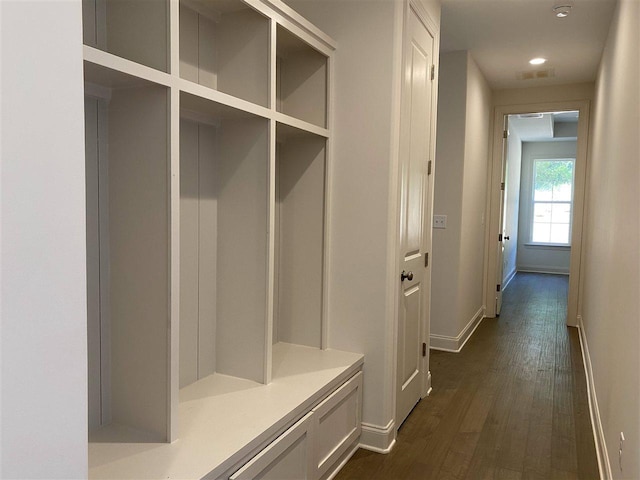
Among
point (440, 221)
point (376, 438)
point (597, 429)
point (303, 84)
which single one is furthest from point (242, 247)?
point (440, 221)

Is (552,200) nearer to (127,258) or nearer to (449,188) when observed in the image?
(449,188)

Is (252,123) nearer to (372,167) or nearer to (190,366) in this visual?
(372,167)

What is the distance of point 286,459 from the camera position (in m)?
1.85

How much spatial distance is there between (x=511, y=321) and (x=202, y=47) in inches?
181

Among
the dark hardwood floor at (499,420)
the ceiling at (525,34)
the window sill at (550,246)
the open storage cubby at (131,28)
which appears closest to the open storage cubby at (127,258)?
the open storage cubby at (131,28)

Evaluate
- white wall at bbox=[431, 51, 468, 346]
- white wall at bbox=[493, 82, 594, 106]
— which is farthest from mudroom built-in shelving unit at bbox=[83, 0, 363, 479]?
white wall at bbox=[493, 82, 594, 106]

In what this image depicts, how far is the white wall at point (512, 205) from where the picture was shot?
806cm

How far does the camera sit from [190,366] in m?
2.10

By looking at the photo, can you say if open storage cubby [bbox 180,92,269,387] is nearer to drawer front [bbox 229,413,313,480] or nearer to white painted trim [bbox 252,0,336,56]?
drawer front [bbox 229,413,313,480]

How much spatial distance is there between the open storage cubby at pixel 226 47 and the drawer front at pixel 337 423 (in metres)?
1.31

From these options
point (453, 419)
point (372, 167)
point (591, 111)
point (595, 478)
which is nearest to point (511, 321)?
point (591, 111)

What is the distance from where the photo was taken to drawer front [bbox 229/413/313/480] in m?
1.65

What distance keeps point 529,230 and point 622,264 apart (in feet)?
27.3

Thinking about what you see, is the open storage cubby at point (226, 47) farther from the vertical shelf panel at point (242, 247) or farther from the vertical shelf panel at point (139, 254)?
the vertical shelf panel at point (139, 254)
